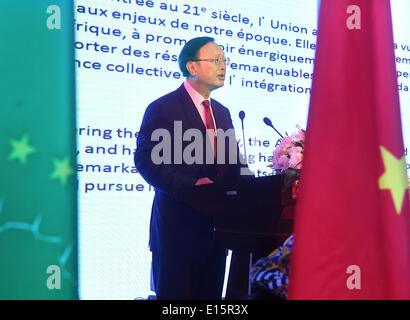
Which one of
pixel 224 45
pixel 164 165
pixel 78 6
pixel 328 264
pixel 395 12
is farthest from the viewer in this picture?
pixel 395 12

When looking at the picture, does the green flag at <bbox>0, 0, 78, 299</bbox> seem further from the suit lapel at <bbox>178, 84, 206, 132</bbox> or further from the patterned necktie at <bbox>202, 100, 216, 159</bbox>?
the patterned necktie at <bbox>202, 100, 216, 159</bbox>

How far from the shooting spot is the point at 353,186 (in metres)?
1.09

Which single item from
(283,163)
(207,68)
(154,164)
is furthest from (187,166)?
(207,68)

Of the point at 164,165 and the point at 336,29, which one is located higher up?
the point at 336,29

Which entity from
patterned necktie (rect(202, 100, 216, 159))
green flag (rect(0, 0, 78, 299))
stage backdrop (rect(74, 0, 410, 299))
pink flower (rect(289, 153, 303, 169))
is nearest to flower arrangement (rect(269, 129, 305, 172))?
pink flower (rect(289, 153, 303, 169))

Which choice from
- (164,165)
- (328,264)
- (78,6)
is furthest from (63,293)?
(328,264)

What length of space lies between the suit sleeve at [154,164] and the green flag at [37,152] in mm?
464

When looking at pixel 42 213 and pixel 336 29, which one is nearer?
pixel 336 29

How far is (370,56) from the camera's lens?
1.11m

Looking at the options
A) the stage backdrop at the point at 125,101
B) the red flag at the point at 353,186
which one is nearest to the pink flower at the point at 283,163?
the stage backdrop at the point at 125,101

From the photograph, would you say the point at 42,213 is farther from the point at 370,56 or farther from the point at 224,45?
the point at 370,56

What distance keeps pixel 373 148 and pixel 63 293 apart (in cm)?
Result: 239

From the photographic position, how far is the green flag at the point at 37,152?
2.79 m

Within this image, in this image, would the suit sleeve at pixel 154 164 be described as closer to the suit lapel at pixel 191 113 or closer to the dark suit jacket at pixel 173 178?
the dark suit jacket at pixel 173 178
